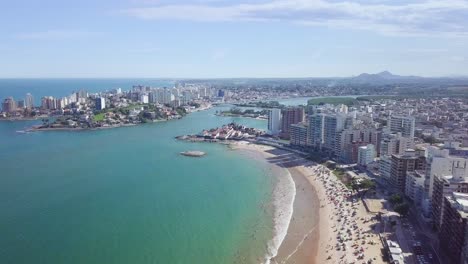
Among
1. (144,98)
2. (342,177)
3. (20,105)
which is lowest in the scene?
(342,177)

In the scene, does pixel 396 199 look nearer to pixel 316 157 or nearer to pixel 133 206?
pixel 316 157

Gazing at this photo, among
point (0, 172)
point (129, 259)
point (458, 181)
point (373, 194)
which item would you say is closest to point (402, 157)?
point (373, 194)

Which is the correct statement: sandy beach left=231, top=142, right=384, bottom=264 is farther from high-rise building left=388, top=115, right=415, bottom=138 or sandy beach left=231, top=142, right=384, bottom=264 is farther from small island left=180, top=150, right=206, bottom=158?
high-rise building left=388, top=115, right=415, bottom=138

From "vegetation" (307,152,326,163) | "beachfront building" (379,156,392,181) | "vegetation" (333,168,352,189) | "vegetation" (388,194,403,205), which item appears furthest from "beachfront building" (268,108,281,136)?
"vegetation" (388,194,403,205)

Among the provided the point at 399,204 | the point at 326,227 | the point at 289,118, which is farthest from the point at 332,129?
the point at 326,227

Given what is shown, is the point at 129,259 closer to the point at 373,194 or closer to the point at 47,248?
the point at 47,248

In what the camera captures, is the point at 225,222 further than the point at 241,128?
No

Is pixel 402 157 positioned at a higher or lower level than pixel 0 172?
higher
